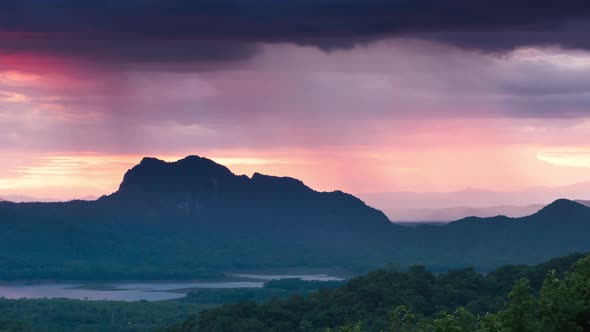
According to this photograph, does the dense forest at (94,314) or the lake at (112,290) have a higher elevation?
the lake at (112,290)

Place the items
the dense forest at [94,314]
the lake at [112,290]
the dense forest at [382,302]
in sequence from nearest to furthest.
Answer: the dense forest at [382,302]
the dense forest at [94,314]
the lake at [112,290]

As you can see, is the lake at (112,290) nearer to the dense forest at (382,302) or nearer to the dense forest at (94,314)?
the dense forest at (94,314)

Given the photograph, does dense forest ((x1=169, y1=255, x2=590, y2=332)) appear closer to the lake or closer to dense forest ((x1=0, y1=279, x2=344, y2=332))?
dense forest ((x1=0, y1=279, x2=344, y2=332))

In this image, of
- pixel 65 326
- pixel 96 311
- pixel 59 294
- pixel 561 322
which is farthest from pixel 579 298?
pixel 59 294

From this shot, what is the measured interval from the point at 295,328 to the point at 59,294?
321 ft

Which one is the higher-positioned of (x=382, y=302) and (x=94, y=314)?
(x=382, y=302)

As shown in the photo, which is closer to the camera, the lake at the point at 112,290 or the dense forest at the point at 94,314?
the dense forest at the point at 94,314

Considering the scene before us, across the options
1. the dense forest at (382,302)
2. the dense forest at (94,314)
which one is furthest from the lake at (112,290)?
the dense forest at (382,302)

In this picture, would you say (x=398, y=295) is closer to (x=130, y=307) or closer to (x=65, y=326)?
(x=65, y=326)

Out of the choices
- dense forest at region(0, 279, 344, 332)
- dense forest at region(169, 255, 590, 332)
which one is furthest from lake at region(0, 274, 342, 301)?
dense forest at region(169, 255, 590, 332)

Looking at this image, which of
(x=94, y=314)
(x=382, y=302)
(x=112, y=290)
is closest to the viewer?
(x=382, y=302)

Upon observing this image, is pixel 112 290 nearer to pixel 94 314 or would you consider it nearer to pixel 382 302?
pixel 94 314

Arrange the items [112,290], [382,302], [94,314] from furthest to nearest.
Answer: [112,290] → [94,314] → [382,302]

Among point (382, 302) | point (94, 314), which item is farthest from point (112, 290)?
point (382, 302)
